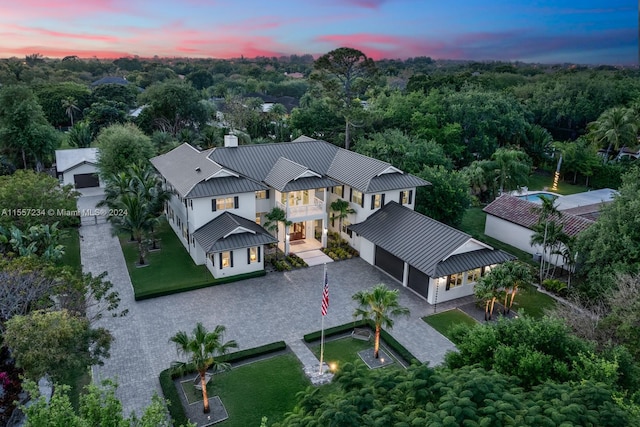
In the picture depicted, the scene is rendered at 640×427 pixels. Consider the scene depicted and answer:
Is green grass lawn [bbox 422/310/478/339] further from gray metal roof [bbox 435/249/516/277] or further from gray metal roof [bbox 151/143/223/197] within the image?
gray metal roof [bbox 151/143/223/197]

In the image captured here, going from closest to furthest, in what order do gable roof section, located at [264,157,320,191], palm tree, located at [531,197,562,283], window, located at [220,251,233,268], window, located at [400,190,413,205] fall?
palm tree, located at [531,197,562,283] → window, located at [220,251,233,268] → gable roof section, located at [264,157,320,191] → window, located at [400,190,413,205]

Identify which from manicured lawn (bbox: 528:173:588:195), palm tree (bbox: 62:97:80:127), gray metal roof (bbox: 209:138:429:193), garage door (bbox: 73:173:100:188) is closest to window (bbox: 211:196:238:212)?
gray metal roof (bbox: 209:138:429:193)

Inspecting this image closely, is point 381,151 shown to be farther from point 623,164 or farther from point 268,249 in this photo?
point 623,164

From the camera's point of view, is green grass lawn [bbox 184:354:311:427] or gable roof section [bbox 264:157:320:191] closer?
green grass lawn [bbox 184:354:311:427]

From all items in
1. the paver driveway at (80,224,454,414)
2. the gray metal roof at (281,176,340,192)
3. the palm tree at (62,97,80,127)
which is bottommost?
the paver driveway at (80,224,454,414)

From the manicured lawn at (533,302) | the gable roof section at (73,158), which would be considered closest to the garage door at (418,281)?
the manicured lawn at (533,302)

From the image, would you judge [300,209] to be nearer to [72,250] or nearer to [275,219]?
[275,219]

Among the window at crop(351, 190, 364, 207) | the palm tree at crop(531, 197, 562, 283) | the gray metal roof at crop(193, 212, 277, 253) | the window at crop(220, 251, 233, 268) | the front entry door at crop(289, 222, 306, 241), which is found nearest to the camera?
the gray metal roof at crop(193, 212, 277, 253)
